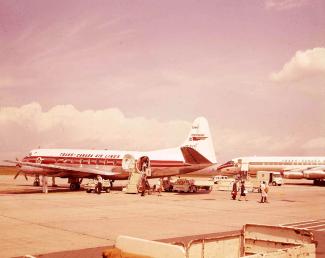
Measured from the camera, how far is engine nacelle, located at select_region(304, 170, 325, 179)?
58.5m

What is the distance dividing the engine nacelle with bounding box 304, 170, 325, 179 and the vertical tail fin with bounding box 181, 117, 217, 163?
77.1 ft

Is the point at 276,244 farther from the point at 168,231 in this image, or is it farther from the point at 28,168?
the point at 28,168

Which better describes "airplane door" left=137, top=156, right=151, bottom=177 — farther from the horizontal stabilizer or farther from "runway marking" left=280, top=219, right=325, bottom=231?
"runway marking" left=280, top=219, right=325, bottom=231

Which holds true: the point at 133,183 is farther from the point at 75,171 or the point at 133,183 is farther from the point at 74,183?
the point at 74,183

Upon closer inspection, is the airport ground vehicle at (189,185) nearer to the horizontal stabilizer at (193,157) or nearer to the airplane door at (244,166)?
the horizontal stabilizer at (193,157)

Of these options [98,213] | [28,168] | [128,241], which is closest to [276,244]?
[128,241]

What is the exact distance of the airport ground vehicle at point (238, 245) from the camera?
21.9ft

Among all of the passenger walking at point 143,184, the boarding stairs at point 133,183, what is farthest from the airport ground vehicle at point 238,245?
the boarding stairs at point 133,183

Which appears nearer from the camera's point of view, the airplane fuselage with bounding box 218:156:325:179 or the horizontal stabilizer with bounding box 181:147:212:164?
the horizontal stabilizer with bounding box 181:147:212:164

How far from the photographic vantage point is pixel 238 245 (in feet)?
28.8

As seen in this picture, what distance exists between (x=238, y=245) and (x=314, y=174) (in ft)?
178

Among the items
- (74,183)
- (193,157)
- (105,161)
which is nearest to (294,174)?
(193,157)

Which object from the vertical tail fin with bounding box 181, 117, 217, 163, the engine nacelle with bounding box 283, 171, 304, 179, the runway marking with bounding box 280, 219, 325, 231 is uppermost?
the vertical tail fin with bounding box 181, 117, 217, 163

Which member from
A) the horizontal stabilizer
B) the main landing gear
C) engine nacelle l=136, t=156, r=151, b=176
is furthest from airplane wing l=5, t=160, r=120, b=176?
the horizontal stabilizer
